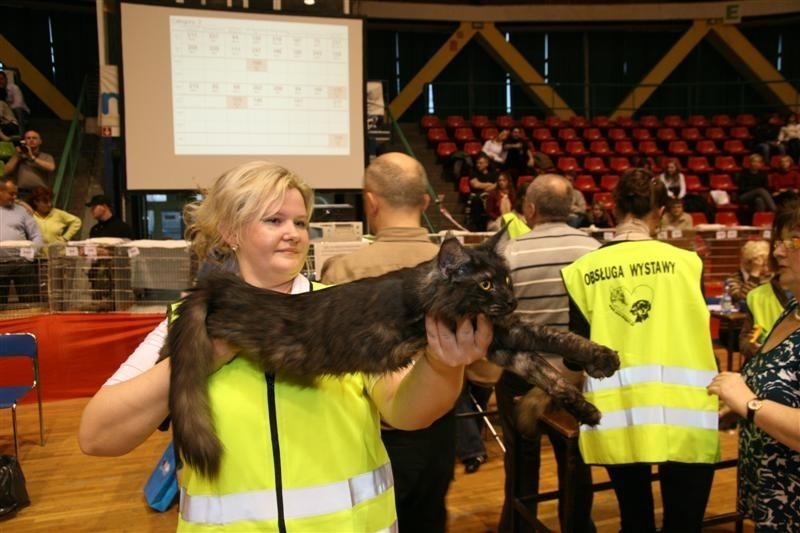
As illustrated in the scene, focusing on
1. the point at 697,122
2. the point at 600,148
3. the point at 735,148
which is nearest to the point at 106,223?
the point at 600,148

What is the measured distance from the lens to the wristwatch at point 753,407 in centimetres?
163

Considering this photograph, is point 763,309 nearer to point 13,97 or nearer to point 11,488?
point 11,488

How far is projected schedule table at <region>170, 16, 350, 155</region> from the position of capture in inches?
189

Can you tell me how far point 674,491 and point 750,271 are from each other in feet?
10.2

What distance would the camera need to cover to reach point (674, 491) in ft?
7.07

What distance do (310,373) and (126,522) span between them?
250 cm

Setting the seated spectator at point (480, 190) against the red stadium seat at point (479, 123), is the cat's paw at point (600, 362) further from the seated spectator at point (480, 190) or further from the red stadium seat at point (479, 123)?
the red stadium seat at point (479, 123)

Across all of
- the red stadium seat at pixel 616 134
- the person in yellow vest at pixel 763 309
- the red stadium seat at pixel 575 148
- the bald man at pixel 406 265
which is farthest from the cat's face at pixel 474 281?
the red stadium seat at pixel 616 134

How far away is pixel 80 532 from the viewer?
2.92m

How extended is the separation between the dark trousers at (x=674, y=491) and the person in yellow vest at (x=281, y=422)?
Result: 137cm

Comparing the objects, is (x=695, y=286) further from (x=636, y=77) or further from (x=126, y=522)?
(x=636, y=77)

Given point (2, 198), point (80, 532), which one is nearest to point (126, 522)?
point (80, 532)

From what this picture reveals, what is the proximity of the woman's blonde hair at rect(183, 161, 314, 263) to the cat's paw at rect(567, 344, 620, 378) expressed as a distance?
2.20 feet

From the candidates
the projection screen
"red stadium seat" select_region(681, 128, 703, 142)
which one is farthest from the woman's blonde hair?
"red stadium seat" select_region(681, 128, 703, 142)
